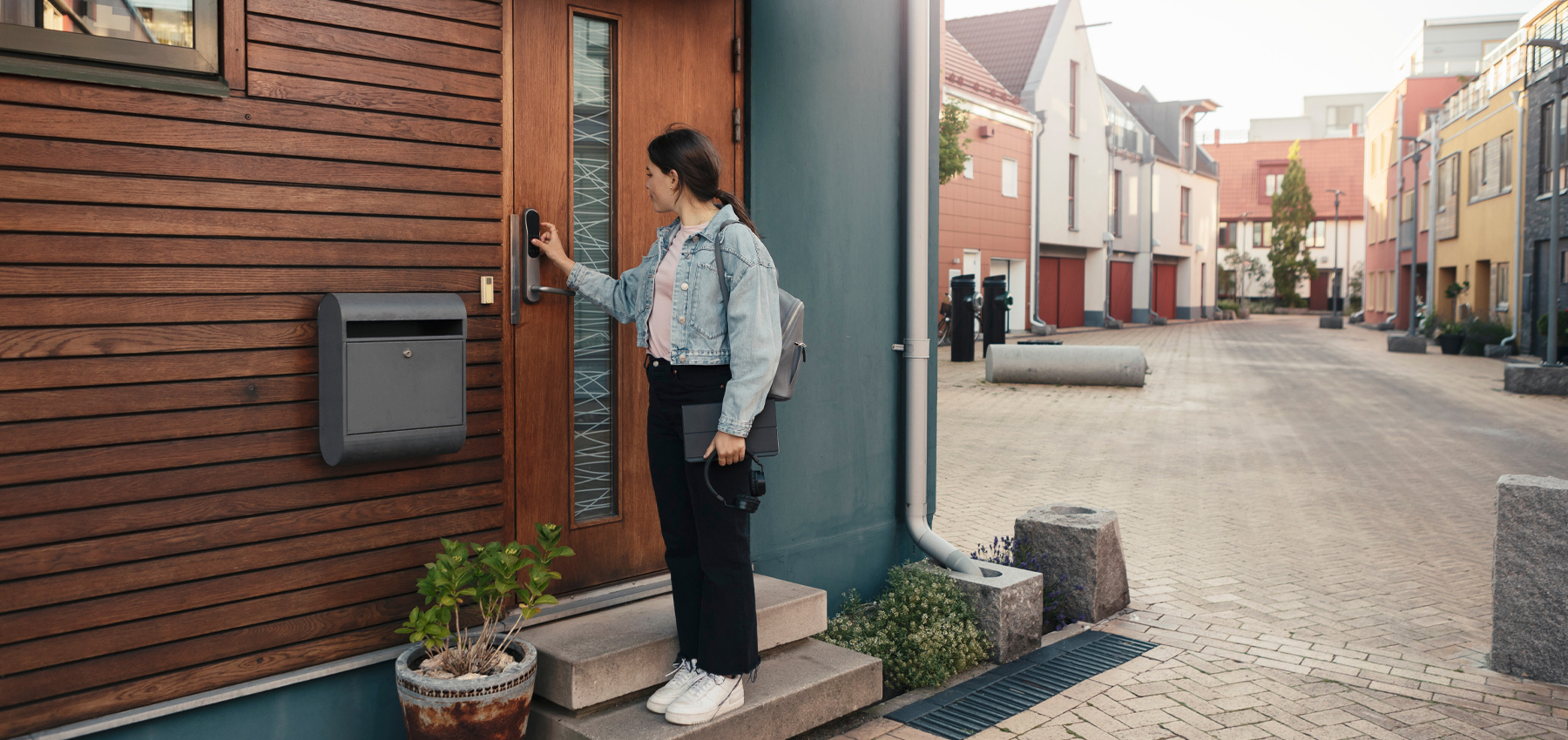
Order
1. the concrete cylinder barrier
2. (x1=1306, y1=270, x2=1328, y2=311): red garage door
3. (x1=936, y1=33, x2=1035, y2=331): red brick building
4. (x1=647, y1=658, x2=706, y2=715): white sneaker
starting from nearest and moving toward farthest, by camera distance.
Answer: (x1=647, y1=658, x2=706, y2=715): white sneaker → the concrete cylinder barrier → (x1=936, y1=33, x2=1035, y2=331): red brick building → (x1=1306, y1=270, x2=1328, y2=311): red garage door

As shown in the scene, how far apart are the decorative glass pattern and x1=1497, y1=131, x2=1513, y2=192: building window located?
2931 cm

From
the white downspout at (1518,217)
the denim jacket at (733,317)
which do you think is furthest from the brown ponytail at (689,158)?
the white downspout at (1518,217)

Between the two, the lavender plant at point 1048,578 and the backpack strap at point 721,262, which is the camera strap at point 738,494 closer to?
the backpack strap at point 721,262

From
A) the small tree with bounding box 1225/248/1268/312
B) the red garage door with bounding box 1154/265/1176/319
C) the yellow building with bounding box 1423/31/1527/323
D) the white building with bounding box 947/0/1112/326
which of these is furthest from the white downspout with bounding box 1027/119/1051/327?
the small tree with bounding box 1225/248/1268/312

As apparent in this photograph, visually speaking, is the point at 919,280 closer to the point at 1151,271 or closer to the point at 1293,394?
the point at 1293,394

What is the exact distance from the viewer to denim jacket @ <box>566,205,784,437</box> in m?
3.20

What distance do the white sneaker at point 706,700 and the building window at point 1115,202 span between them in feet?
120

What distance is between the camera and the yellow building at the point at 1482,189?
26234mm

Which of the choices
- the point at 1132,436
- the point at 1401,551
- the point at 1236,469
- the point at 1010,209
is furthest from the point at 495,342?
the point at 1010,209

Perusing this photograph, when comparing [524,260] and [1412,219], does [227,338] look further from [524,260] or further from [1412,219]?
[1412,219]

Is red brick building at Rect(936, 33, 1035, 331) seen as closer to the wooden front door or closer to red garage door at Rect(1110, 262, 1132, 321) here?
red garage door at Rect(1110, 262, 1132, 321)

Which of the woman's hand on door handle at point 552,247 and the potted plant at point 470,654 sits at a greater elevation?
the woman's hand on door handle at point 552,247

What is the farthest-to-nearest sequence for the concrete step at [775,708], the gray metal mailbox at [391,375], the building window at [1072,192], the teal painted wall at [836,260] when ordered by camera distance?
the building window at [1072,192]
the teal painted wall at [836,260]
the concrete step at [775,708]
the gray metal mailbox at [391,375]

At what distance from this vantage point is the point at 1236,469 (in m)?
9.98
